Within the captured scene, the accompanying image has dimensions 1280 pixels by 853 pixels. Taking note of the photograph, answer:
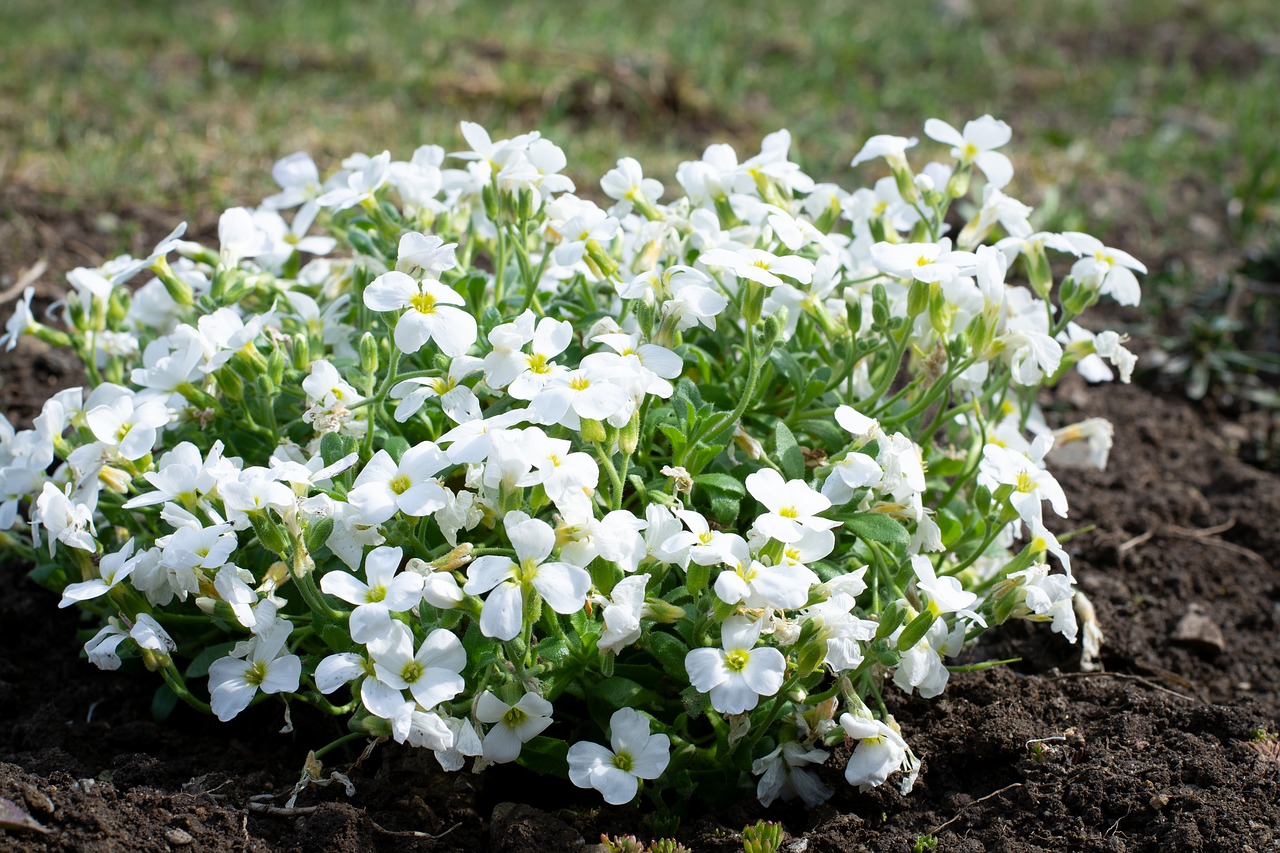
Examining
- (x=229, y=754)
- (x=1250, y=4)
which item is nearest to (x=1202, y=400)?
(x=229, y=754)

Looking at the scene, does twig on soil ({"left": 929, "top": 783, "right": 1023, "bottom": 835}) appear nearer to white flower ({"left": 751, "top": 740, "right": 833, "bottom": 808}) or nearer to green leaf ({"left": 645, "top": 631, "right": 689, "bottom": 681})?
white flower ({"left": 751, "top": 740, "right": 833, "bottom": 808})

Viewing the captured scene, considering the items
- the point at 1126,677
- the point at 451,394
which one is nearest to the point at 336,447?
the point at 451,394

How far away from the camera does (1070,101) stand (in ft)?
20.7

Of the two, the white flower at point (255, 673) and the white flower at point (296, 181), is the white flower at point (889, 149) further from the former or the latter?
the white flower at point (255, 673)

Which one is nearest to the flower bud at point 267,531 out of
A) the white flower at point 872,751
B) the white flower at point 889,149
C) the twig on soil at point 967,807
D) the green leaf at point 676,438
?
the green leaf at point 676,438

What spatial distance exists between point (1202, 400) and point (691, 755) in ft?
8.24

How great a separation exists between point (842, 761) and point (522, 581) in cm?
73

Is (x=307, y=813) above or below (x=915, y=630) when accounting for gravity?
below

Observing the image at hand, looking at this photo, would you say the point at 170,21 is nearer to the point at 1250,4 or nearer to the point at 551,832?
the point at 551,832

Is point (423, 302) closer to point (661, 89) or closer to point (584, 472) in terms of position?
point (584, 472)

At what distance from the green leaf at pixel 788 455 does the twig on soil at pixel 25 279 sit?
8.04ft

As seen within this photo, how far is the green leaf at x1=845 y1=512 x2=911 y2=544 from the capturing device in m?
2.11

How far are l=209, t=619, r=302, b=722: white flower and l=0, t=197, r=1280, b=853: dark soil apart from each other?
207 millimetres

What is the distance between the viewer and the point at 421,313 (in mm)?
1984
